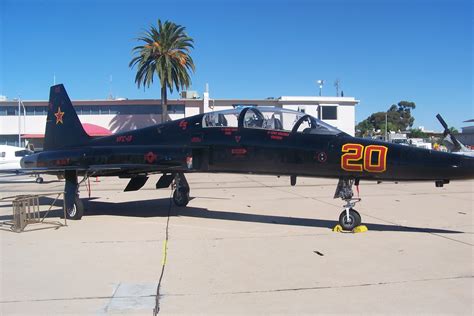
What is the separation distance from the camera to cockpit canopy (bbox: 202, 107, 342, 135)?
8.09m

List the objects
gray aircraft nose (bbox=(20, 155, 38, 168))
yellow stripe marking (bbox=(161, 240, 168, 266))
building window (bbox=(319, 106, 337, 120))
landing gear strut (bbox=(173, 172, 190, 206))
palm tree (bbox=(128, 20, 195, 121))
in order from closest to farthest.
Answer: yellow stripe marking (bbox=(161, 240, 168, 266))
landing gear strut (bbox=(173, 172, 190, 206))
gray aircraft nose (bbox=(20, 155, 38, 168))
palm tree (bbox=(128, 20, 195, 121))
building window (bbox=(319, 106, 337, 120))

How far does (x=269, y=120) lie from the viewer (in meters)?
8.55

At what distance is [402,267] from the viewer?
18.2ft

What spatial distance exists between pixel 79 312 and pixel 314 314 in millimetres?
2300

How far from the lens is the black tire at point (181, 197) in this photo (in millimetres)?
11477

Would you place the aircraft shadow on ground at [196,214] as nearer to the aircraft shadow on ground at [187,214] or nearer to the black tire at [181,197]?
the aircraft shadow on ground at [187,214]

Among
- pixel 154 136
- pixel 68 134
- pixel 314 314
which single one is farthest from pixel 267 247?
pixel 68 134

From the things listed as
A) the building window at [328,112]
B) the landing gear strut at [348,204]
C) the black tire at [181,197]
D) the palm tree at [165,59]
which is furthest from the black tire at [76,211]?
the building window at [328,112]

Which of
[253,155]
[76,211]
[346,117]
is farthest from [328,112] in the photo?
[76,211]

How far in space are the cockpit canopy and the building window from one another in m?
48.1

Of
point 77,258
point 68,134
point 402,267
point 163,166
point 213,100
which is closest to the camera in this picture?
point 402,267

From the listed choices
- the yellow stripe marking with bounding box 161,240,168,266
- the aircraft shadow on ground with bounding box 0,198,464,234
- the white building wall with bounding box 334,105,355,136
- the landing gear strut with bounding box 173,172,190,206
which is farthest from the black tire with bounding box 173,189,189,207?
the white building wall with bounding box 334,105,355,136

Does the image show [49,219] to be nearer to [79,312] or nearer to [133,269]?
[133,269]

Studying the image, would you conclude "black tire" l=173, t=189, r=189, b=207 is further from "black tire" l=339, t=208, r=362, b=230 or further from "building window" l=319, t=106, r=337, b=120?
"building window" l=319, t=106, r=337, b=120
